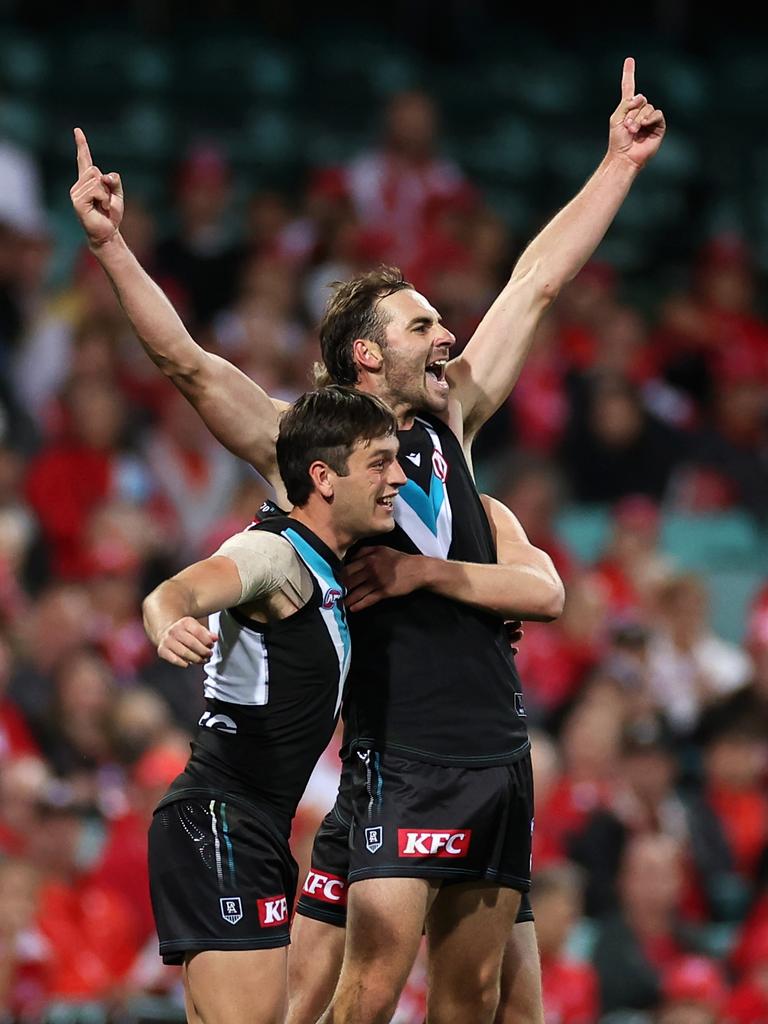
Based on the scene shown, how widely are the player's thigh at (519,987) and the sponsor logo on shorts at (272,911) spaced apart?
681mm

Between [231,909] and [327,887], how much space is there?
19.8 inches

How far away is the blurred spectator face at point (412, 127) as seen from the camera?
41.1 ft

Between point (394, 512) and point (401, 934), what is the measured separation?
104 cm

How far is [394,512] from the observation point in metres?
5.11

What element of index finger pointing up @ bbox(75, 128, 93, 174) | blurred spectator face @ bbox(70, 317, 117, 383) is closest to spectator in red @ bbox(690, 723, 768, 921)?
blurred spectator face @ bbox(70, 317, 117, 383)

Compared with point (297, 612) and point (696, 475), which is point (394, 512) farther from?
point (696, 475)

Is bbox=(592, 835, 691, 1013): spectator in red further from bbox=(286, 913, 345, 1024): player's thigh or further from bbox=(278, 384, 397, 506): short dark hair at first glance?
bbox=(278, 384, 397, 506): short dark hair

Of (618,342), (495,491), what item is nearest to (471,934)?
(495,491)

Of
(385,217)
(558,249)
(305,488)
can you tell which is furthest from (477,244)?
(305,488)

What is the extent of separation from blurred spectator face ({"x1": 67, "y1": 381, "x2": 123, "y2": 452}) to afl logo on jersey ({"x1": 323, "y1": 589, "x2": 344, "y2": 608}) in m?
5.51

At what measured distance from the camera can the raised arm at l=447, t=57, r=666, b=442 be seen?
5.52 m

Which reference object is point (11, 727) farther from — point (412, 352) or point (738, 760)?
point (412, 352)

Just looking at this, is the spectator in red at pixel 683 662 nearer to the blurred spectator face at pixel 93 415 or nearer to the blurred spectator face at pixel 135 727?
the blurred spectator face at pixel 135 727

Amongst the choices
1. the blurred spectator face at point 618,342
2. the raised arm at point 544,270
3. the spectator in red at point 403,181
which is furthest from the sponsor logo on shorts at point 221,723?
the spectator in red at point 403,181
